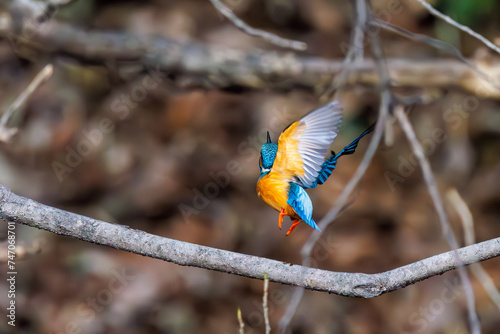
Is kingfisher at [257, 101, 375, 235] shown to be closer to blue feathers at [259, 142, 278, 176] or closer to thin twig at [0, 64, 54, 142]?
blue feathers at [259, 142, 278, 176]

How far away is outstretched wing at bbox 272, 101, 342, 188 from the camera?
796mm

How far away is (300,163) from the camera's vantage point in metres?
0.84

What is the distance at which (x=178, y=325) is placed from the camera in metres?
2.91

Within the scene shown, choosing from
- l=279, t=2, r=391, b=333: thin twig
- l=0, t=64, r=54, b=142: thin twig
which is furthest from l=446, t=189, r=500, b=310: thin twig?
l=0, t=64, r=54, b=142: thin twig

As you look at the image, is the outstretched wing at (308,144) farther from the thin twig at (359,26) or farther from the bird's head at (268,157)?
the thin twig at (359,26)

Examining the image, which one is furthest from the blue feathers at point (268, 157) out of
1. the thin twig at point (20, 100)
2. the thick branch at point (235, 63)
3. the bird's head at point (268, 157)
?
the thick branch at point (235, 63)

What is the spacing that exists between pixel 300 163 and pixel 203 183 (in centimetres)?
204

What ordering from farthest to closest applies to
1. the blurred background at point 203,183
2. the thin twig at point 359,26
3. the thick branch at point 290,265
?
the blurred background at point 203,183
the thin twig at point 359,26
the thick branch at point 290,265

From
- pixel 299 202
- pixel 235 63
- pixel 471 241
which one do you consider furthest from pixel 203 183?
pixel 299 202

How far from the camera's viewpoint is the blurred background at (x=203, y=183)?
8.95 ft

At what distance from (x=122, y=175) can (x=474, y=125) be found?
2.08 m

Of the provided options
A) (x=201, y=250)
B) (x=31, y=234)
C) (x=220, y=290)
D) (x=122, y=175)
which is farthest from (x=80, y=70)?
(x=201, y=250)

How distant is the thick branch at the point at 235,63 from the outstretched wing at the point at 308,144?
1.71 m

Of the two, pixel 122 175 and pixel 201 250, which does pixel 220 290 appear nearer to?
pixel 122 175
